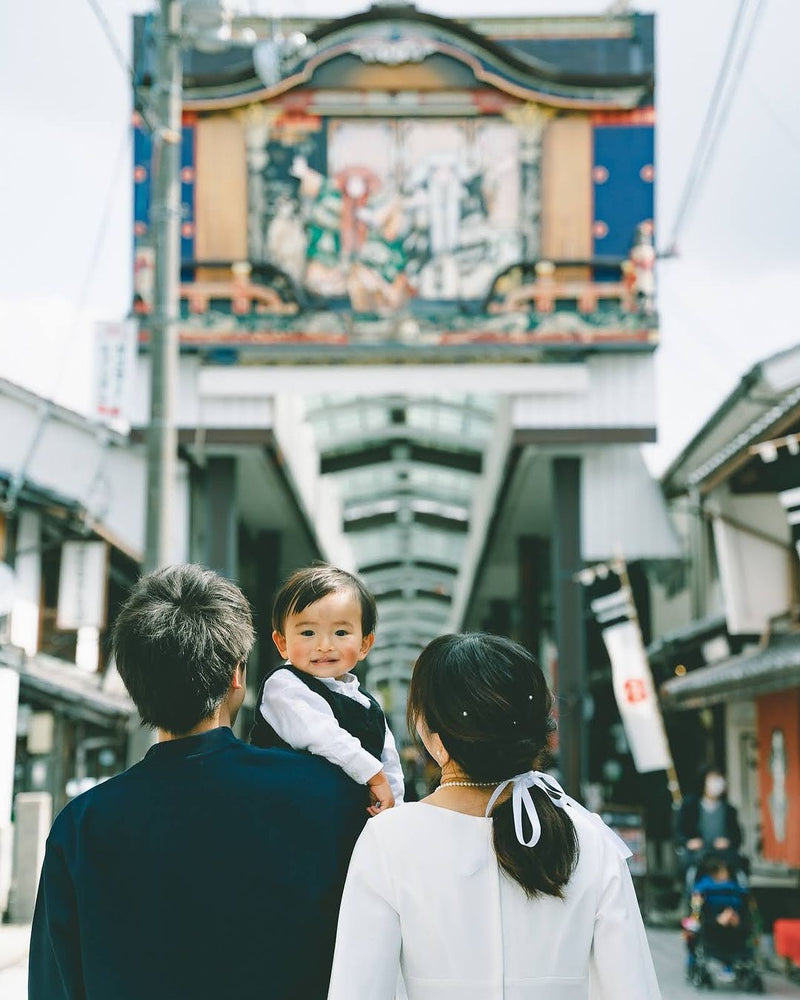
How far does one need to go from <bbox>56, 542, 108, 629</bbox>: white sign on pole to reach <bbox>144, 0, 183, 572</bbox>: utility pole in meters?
10.00

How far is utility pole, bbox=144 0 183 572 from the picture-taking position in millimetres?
9938

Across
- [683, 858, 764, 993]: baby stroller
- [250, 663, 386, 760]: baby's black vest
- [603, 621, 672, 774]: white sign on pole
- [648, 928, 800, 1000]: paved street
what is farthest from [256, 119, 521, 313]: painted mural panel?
[250, 663, 386, 760]: baby's black vest

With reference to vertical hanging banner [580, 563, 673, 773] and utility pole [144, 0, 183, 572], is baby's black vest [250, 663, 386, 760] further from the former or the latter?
vertical hanging banner [580, 563, 673, 773]

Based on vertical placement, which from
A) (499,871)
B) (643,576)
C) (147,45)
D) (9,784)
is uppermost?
(147,45)

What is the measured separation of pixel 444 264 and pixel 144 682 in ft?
62.5

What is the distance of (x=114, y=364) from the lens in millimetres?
13586

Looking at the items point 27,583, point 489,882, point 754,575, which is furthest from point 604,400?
point 489,882

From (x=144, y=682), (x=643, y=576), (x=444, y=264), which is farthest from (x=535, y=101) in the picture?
(x=144, y=682)

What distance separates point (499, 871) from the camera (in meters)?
2.58

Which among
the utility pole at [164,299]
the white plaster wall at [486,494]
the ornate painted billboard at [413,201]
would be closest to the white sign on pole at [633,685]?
the white plaster wall at [486,494]

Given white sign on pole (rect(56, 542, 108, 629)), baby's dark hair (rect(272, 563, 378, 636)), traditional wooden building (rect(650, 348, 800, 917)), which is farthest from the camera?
white sign on pole (rect(56, 542, 108, 629))

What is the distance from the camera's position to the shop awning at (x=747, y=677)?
1236cm

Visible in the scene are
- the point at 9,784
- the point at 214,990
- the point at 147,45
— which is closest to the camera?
the point at 214,990

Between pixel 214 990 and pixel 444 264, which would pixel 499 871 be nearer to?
pixel 214 990
